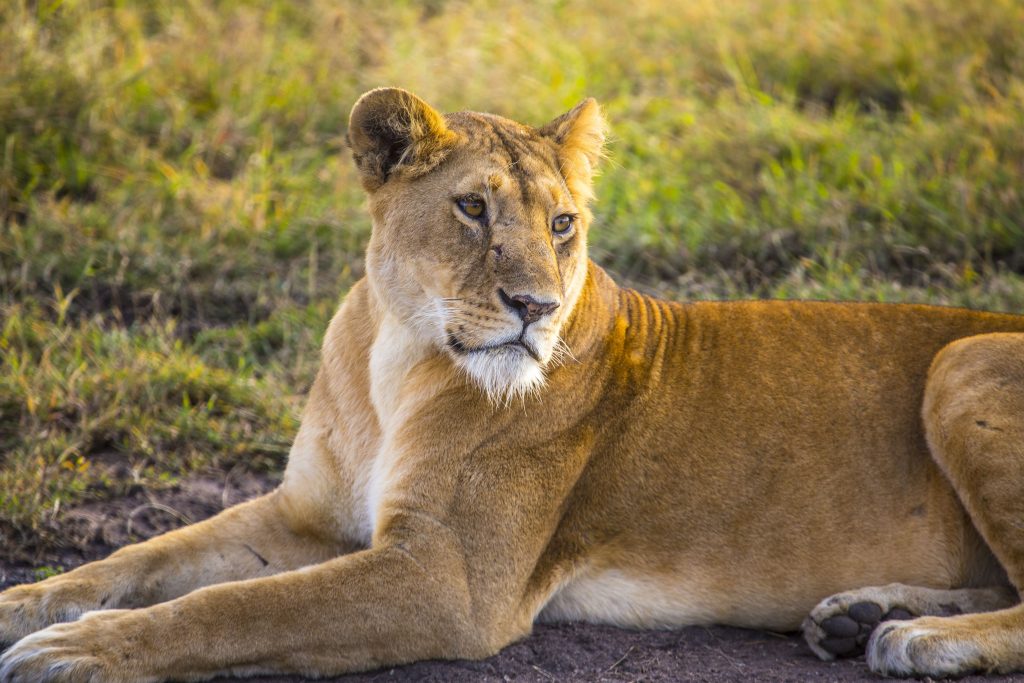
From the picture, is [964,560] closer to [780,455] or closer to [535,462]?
[780,455]

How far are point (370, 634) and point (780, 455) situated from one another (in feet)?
4.04

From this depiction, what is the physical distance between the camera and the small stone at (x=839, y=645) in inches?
134

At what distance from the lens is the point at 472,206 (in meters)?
3.30

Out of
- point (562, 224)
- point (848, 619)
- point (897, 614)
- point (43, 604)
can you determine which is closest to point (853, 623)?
point (848, 619)

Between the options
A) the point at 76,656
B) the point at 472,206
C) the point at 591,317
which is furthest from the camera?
the point at 591,317

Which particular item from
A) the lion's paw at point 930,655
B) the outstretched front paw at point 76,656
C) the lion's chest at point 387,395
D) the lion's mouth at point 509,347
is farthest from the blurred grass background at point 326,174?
the lion's paw at point 930,655

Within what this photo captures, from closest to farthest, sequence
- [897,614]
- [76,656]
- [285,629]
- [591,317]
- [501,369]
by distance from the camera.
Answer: [76,656], [285,629], [501,369], [897,614], [591,317]

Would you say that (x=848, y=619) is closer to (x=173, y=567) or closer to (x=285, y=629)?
(x=285, y=629)

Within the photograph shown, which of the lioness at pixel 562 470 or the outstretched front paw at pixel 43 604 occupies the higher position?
the lioness at pixel 562 470

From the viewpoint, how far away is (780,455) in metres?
3.53

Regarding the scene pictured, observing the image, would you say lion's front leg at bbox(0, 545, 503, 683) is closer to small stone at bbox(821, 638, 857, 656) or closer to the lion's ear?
small stone at bbox(821, 638, 857, 656)

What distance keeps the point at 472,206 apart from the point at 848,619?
4.83 ft

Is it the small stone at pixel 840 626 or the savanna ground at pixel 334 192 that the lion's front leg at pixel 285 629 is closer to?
the savanna ground at pixel 334 192

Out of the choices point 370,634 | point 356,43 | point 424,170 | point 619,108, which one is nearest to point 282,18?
point 356,43
